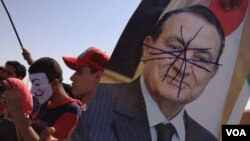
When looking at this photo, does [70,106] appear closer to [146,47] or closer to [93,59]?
[93,59]

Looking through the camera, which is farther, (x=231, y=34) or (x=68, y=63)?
(x=68, y=63)

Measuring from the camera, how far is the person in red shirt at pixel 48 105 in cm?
221

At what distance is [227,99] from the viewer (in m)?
1.26

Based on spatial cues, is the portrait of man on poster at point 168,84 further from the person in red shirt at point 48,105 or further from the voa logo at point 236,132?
the person in red shirt at point 48,105

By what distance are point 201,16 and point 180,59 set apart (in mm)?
149

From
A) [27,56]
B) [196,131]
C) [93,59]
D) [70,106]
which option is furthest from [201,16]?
[27,56]

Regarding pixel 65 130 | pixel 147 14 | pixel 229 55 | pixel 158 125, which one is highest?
pixel 147 14

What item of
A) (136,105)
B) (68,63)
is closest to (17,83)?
(68,63)

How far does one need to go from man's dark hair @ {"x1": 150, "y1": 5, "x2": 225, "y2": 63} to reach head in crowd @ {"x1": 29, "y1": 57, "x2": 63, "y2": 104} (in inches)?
68.2

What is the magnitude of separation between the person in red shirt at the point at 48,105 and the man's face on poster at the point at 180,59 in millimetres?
1205

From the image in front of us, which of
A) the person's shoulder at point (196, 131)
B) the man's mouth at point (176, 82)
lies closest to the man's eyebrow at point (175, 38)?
the man's mouth at point (176, 82)

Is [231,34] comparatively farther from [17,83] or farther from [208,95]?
[17,83]

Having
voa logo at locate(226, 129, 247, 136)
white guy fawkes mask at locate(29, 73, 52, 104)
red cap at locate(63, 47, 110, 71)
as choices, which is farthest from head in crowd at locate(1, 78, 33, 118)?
voa logo at locate(226, 129, 247, 136)

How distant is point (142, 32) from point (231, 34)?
30cm
